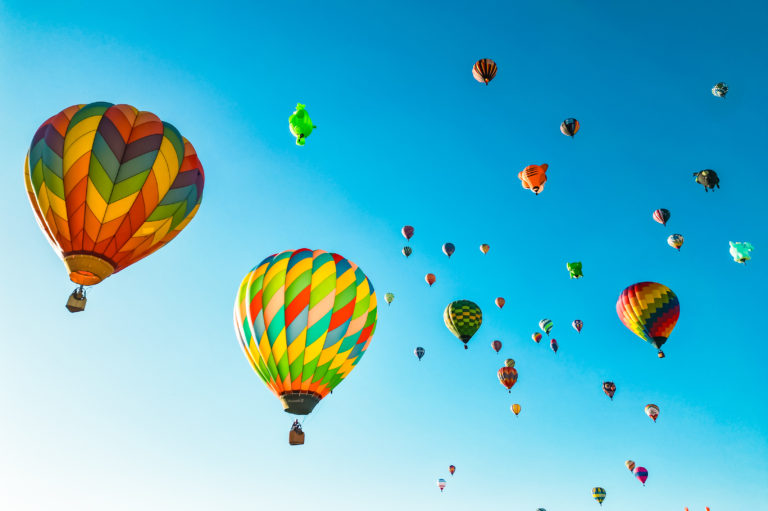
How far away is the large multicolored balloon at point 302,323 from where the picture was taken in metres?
13.1

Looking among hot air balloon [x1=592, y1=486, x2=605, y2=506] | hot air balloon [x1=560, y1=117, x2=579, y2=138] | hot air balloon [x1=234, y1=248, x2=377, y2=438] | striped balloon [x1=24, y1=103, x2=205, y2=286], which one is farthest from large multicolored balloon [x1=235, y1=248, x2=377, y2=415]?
hot air balloon [x1=592, y1=486, x2=605, y2=506]

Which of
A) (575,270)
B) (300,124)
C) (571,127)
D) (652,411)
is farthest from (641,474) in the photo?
(300,124)

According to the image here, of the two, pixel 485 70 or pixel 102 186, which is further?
pixel 485 70

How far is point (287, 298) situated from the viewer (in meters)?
13.5

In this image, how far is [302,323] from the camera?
43.7 ft

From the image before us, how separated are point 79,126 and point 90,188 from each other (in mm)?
1708

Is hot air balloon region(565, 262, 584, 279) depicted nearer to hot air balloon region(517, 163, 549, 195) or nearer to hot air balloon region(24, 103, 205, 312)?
hot air balloon region(517, 163, 549, 195)

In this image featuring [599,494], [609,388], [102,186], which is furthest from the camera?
[599,494]

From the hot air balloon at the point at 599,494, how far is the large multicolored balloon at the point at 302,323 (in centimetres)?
2710

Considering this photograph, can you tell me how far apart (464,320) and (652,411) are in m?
13.1

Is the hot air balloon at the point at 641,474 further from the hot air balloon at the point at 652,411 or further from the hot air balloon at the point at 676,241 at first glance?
the hot air balloon at the point at 676,241

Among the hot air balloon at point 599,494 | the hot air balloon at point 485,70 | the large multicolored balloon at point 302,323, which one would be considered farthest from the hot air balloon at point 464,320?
the hot air balloon at point 599,494

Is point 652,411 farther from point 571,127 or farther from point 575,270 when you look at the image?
point 571,127

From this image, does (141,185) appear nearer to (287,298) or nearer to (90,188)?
(90,188)
